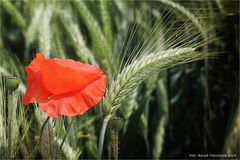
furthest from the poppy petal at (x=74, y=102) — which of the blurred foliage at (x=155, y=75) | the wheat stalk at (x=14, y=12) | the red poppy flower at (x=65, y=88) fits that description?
the wheat stalk at (x=14, y=12)

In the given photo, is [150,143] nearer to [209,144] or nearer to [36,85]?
[209,144]

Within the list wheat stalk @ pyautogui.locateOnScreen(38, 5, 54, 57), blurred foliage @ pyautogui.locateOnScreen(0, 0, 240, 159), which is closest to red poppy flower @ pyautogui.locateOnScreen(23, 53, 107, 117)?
blurred foliage @ pyautogui.locateOnScreen(0, 0, 240, 159)

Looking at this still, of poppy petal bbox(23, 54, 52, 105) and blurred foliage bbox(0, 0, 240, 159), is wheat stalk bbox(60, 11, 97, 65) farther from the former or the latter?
poppy petal bbox(23, 54, 52, 105)

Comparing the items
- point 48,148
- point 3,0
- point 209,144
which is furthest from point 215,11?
point 48,148

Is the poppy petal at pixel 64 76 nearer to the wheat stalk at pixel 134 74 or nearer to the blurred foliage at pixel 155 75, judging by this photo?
the wheat stalk at pixel 134 74

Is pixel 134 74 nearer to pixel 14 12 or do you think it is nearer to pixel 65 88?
pixel 65 88

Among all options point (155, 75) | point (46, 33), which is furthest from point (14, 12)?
point (155, 75)
